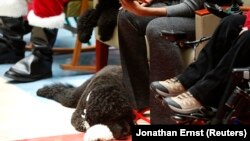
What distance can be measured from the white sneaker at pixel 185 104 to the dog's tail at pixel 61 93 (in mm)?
1091

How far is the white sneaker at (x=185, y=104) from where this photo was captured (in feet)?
5.65

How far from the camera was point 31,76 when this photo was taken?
3.20 metres

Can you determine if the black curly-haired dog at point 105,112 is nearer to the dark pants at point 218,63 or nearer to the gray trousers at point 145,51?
the gray trousers at point 145,51

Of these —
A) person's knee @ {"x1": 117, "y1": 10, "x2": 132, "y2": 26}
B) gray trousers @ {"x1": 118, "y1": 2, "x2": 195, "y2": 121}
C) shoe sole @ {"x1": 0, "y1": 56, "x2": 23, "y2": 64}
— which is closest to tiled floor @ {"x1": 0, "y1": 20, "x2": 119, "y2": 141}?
shoe sole @ {"x1": 0, "y1": 56, "x2": 23, "y2": 64}

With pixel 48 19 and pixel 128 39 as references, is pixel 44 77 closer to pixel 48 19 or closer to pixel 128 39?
pixel 48 19

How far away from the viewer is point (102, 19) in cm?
277

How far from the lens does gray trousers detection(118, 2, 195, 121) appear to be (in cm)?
211

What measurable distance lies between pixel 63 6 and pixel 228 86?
1.87 metres

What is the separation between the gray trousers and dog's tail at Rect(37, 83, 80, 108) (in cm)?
42

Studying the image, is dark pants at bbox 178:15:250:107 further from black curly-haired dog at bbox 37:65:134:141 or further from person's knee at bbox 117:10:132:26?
person's knee at bbox 117:10:132:26

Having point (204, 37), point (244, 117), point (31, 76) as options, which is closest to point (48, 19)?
point (31, 76)

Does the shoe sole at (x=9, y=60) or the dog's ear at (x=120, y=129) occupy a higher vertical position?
the dog's ear at (x=120, y=129)

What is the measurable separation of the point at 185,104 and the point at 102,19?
1.17 meters
